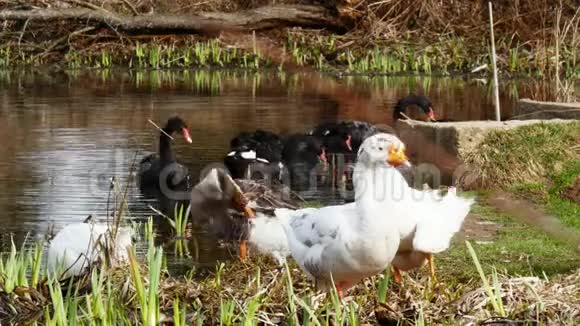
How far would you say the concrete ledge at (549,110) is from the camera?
12805 millimetres

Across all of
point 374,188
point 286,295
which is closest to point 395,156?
point 374,188

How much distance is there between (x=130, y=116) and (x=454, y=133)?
7396 mm

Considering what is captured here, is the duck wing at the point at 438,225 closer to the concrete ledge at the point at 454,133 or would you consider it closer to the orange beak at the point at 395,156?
the orange beak at the point at 395,156

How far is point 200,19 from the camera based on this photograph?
1061 inches

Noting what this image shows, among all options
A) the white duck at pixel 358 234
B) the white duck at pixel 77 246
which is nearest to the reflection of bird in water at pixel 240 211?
the white duck at pixel 77 246

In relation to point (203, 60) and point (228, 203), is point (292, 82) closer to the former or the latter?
point (203, 60)

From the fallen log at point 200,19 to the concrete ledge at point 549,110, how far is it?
45.4 feet

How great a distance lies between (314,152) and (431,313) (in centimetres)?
700

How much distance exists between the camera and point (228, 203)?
8.59 m

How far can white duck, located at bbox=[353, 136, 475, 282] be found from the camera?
22.6 ft

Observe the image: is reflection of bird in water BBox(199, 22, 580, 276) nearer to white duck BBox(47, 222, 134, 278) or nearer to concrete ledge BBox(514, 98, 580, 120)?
concrete ledge BBox(514, 98, 580, 120)

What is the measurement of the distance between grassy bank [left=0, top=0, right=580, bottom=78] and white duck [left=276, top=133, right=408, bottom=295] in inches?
711

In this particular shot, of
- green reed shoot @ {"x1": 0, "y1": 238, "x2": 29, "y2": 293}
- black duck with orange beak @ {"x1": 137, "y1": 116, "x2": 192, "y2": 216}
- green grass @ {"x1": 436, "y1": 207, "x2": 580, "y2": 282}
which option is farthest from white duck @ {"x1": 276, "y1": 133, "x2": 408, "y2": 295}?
black duck with orange beak @ {"x1": 137, "y1": 116, "x2": 192, "y2": 216}

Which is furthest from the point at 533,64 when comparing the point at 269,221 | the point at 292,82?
the point at 269,221
